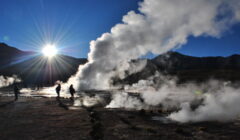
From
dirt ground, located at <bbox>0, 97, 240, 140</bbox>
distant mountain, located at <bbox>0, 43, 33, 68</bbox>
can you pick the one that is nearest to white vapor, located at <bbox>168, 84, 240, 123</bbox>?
dirt ground, located at <bbox>0, 97, 240, 140</bbox>

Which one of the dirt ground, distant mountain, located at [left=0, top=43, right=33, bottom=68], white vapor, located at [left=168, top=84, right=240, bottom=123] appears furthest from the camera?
distant mountain, located at [left=0, top=43, right=33, bottom=68]

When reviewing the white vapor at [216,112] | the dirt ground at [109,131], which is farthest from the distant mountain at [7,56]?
the white vapor at [216,112]

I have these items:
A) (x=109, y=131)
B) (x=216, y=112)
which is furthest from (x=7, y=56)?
(x=216, y=112)

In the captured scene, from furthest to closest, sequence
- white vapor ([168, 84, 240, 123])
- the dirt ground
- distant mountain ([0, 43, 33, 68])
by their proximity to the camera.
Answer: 1. distant mountain ([0, 43, 33, 68])
2. white vapor ([168, 84, 240, 123])
3. the dirt ground

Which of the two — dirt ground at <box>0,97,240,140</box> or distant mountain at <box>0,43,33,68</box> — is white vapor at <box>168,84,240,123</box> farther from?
distant mountain at <box>0,43,33,68</box>

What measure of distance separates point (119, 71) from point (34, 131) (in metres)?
44.7

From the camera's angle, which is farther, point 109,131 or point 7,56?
point 7,56

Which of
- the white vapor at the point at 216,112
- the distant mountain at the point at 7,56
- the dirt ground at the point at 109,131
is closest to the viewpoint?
the dirt ground at the point at 109,131

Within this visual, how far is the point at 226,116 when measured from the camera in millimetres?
13648

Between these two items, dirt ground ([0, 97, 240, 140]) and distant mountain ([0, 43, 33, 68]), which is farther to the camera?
distant mountain ([0, 43, 33, 68])

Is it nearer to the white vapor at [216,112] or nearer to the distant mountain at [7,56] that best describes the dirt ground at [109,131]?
the white vapor at [216,112]

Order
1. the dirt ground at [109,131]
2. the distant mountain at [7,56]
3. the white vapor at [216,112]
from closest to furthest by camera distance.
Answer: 1. the dirt ground at [109,131]
2. the white vapor at [216,112]
3. the distant mountain at [7,56]

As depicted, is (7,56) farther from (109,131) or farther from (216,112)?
(216,112)

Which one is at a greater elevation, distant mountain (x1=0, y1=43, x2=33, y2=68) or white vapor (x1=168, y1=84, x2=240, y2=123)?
distant mountain (x1=0, y1=43, x2=33, y2=68)
